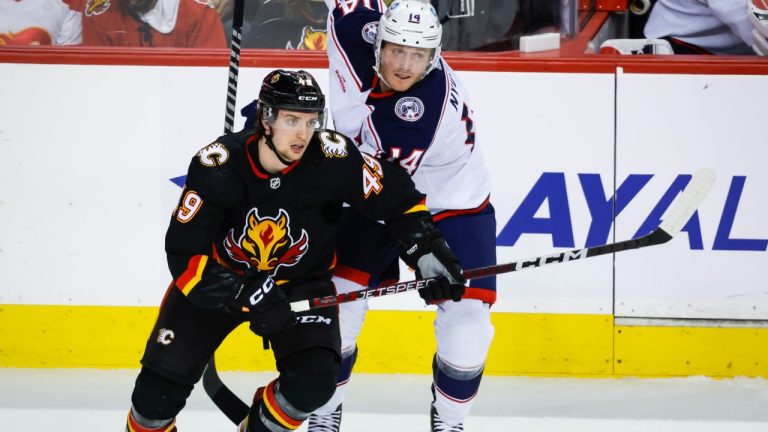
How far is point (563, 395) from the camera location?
162 inches

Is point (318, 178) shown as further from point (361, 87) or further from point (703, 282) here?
point (703, 282)

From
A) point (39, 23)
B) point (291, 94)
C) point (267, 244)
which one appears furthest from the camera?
point (39, 23)

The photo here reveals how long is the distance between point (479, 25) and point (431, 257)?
1.62 m

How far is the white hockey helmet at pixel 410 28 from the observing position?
3.07 meters

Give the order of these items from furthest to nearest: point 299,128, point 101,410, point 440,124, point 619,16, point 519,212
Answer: point 619,16, point 519,212, point 101,410, point 440,124, point 299,128

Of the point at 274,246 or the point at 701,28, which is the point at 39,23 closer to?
the point at 274,246

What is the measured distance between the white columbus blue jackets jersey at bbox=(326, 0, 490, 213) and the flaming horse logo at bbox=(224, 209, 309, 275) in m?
0.36

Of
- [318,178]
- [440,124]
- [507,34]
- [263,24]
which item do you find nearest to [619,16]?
[507,34]

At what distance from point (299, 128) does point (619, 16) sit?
2.63 meters

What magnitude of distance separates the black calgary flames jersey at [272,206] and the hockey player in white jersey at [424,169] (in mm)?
147

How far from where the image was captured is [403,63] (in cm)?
312

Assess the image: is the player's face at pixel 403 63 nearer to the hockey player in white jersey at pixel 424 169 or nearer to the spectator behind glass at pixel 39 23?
the hockey player in white jersey at pixel 424 169

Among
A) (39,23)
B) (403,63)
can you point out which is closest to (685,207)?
(403,63)

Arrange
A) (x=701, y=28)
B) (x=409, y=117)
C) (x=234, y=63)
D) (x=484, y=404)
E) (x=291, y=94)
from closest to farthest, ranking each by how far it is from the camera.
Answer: (x=291, y=94) → (x=409, y=117) → (x=234, y=63) → (x=484, y=404) → (x=701, y=28)
